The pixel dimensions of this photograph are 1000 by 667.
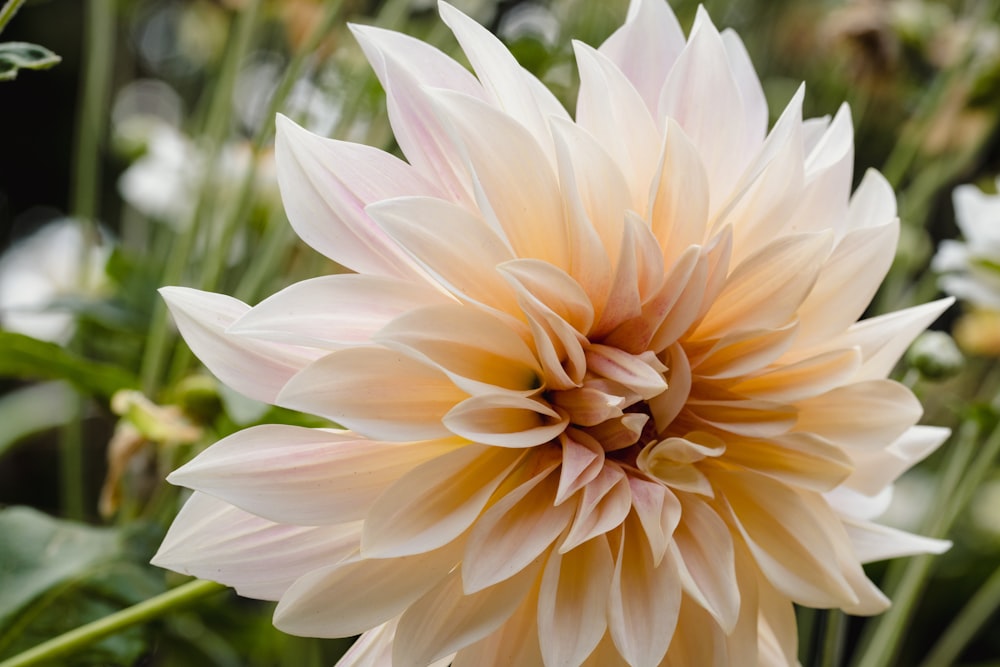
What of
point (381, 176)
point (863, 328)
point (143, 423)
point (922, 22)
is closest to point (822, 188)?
point (863, 328)

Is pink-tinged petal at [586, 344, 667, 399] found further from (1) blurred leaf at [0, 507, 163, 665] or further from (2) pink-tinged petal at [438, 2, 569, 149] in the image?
(1) blurred leaf at [0, 507, 163, 665]

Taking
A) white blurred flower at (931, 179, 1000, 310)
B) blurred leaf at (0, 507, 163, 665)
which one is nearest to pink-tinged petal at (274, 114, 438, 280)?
blurred leaf at (0, 507, 163, 665)

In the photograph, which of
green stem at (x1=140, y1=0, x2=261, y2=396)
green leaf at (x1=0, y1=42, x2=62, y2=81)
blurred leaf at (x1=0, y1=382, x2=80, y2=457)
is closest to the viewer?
green leaf at (x1=0, y1=42, x2=62, y2=81)

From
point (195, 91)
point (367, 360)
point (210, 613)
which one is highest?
point (367, 360)

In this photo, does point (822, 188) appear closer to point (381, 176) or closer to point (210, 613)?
point (381, 176)

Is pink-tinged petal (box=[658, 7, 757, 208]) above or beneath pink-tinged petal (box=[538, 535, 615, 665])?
above
